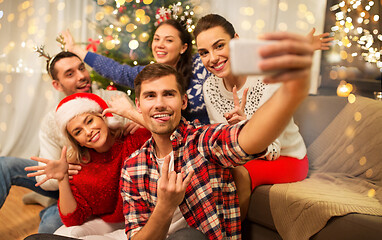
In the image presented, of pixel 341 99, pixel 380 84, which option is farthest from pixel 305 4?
pixel 341 99

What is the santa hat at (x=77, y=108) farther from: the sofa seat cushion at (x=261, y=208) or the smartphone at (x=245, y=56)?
the smartphone at (x=245, y=56)

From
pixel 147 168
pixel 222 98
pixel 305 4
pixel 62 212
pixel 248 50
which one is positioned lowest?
pixel 62 212

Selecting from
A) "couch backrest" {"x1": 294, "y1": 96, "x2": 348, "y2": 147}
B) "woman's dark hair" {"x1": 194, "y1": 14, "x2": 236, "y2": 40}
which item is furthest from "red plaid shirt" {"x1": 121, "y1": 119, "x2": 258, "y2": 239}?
"couch backrest" {"x1": 294, "y1": 96, "x2": 348, "y2": 147}

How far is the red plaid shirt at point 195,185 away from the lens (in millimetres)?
1003

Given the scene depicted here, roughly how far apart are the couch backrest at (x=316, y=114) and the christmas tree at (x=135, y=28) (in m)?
0.96

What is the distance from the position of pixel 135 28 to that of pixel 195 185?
165 cm

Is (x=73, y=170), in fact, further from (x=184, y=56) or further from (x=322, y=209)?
(x=322, y=209)

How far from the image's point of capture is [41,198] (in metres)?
2.12

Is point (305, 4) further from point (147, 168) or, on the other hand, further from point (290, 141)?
point (147, 168)

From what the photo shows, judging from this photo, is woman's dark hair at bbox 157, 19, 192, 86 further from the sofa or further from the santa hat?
the sofa

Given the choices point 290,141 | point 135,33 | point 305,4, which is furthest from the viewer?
point 305,4

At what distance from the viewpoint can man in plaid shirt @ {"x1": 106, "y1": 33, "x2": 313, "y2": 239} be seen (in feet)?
2.85

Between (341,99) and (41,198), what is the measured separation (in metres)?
1.93

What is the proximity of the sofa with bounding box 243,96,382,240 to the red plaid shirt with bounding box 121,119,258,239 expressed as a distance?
33 centimetres
